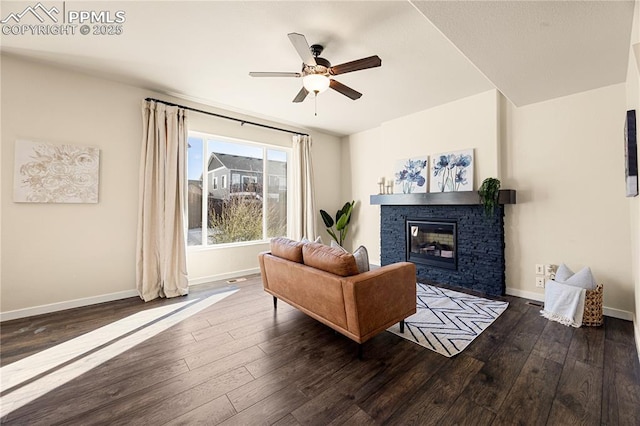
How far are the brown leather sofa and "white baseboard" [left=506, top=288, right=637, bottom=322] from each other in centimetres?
194

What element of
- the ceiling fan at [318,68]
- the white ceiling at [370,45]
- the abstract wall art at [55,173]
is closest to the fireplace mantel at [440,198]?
the white ceiling at [370,45]

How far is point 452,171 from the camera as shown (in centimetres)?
374

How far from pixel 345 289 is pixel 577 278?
255 cm

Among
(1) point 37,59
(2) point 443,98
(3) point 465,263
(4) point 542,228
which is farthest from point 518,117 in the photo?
(1) point 37,59

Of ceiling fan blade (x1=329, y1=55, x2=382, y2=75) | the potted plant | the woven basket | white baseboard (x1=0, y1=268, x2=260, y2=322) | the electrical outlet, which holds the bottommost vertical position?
white baseboard (x1=0, y1=268, x2=260, y2=322)

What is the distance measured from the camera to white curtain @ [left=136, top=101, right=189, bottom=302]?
3.32 metres

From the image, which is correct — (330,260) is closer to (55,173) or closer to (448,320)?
(448,320)

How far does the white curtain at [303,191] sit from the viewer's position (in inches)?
194

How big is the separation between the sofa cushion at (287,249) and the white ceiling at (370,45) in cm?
193

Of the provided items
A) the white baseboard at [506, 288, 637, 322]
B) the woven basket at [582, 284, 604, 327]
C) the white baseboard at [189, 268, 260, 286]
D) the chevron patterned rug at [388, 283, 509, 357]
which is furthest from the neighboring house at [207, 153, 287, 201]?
the woven basket at [582, 284, 604, 327]

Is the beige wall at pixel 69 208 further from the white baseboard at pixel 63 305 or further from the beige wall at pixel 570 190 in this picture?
the beige wall at pixel 570 190

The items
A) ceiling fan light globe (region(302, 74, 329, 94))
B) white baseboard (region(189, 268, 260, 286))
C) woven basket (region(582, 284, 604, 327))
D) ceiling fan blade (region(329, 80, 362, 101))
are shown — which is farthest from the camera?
white baseboard (region(189, 268, 260, 286))

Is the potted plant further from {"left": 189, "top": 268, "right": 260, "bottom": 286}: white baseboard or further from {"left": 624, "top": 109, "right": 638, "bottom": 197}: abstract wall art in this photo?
{"left": 624, "top": 109, "right": 638, "bottom": 197}: abstract wall art

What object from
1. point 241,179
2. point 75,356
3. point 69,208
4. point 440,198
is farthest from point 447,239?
point 69,208
